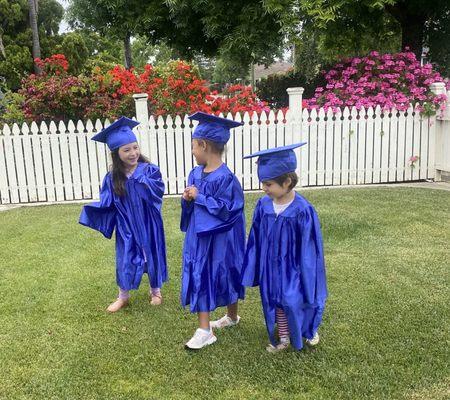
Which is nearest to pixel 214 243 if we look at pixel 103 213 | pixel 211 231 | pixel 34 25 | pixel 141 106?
pixel 211 231

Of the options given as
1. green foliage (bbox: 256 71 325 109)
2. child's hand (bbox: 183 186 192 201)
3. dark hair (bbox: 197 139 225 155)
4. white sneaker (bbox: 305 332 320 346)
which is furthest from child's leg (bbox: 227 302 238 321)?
green foliage (bbox: 256 71 325 109)

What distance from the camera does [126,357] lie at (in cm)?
341

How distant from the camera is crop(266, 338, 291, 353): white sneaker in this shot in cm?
339

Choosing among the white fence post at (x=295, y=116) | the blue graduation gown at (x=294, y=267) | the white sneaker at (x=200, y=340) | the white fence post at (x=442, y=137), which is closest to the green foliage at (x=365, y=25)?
the white fence post at (x=295, y=116)

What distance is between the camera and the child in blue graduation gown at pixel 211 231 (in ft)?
11.0

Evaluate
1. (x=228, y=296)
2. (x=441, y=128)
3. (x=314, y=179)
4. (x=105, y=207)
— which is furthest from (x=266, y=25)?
(x=228, y=296)

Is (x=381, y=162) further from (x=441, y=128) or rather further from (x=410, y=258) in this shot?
(x=410, y=258)

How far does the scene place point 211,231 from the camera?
3.34m

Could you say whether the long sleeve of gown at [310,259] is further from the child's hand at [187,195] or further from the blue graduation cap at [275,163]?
the child's hand at [187,195]

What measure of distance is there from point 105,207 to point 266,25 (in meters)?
6.88

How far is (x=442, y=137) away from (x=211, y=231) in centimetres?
704

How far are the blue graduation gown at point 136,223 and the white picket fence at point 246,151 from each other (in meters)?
4.51

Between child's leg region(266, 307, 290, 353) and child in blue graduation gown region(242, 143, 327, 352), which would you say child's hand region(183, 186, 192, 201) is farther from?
child's leg region(266, 307, 290, 353)

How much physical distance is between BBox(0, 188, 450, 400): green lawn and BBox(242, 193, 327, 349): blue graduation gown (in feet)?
0.94
